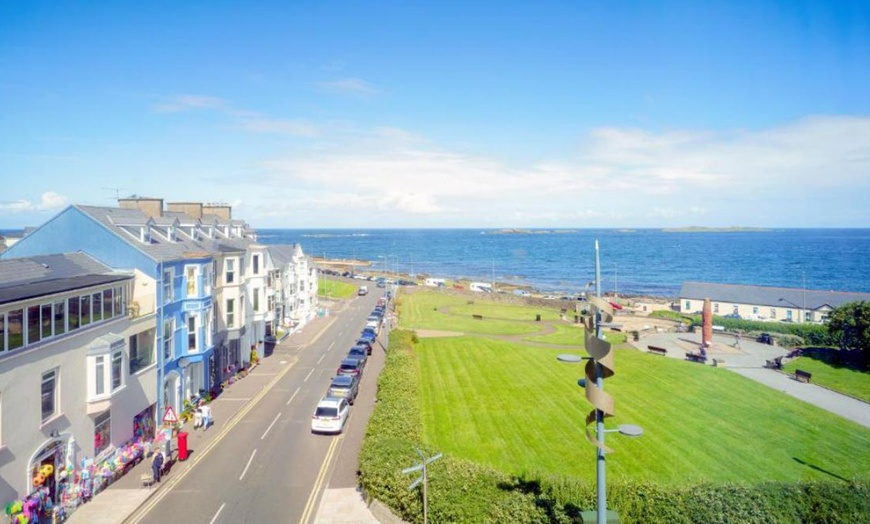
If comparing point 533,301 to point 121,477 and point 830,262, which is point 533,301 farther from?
point 830,262

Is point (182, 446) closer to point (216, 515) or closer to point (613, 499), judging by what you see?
point (216, 515)

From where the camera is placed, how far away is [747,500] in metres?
14.2

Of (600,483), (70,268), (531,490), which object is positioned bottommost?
(531,490)

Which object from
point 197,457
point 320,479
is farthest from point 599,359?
point 197,457

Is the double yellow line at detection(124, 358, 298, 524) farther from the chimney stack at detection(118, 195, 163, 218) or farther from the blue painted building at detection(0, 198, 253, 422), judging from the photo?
the chimney stack at detection(118, 195, 163, 218)

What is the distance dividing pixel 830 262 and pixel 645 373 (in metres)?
182

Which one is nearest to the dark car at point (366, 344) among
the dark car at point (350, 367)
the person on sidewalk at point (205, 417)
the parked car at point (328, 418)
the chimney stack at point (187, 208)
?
the dark car at point (350, 367)

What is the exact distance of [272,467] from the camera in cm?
2322

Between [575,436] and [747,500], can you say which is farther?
[575,436]

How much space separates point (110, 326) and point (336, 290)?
72.9 meters

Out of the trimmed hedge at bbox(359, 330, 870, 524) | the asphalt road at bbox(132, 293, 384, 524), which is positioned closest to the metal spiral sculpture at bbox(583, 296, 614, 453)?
the trimmed hedge at bbox(359, 330, 870, 524)

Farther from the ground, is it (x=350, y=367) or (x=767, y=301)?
(x=767, y=301)

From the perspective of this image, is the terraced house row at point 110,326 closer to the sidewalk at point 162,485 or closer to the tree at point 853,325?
the sidewalk at point 162,485

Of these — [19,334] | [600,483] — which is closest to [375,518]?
[600,483]
